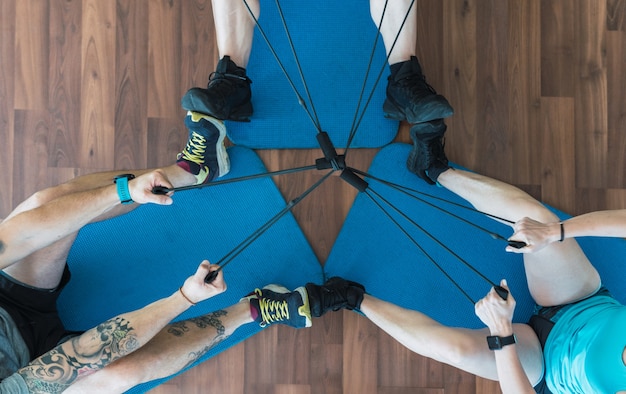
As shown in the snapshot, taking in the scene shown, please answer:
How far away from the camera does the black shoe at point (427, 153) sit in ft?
5.90

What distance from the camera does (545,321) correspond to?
1668mm

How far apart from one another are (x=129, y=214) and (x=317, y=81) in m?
0.92

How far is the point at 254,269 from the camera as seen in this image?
1.98 meters

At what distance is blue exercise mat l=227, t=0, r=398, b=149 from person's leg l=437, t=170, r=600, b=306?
0.50 metres

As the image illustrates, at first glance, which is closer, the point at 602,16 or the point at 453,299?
the point at 453,299

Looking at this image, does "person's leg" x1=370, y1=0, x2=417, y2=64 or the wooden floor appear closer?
"person's leg" x1=370, y1=0, x2=417, y2=64

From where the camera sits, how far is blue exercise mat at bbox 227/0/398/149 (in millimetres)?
2020

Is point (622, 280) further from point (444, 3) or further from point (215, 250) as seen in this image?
point (215, 250)

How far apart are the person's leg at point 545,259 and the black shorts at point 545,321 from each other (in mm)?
20

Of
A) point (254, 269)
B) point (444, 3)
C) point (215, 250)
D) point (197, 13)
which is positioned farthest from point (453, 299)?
point (197, 13)

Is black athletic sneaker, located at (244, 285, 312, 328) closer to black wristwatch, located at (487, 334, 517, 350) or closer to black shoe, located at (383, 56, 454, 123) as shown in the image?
black wristwatch, located at (487, 334, 517, 350)

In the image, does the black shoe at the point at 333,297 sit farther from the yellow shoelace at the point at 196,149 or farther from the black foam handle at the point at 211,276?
the yellow shoelace at the point at 196,149

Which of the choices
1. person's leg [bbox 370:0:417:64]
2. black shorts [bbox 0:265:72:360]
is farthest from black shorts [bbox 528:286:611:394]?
black shorts [bbox 0:265:72:360]

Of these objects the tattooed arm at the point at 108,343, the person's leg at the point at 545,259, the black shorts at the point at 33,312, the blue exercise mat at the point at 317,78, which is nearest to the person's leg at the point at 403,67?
the blue exercise mat at the point at 317,78
